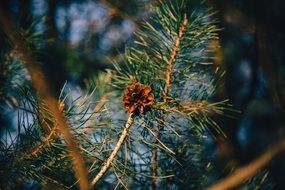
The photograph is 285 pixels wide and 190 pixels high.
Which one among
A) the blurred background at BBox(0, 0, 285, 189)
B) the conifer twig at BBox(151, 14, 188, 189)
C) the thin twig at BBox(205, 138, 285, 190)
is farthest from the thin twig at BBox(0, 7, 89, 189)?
the blurred background at BBox(0, 0, 285, 189)

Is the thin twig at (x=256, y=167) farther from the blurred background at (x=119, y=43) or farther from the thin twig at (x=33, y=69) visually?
the blurred background at (x=119, y=43)

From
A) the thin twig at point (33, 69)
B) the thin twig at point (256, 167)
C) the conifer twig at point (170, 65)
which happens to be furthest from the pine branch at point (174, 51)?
the thin twig at point (33, 69)

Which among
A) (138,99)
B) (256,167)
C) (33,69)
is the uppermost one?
(33,69)

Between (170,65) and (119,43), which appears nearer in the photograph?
(170,65)

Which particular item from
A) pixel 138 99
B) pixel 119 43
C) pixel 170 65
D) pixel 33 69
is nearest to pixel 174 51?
pixel 170 65

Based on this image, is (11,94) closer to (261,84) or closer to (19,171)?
(19,171)

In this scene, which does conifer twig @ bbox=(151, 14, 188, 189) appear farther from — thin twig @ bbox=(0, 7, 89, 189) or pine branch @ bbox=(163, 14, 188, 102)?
thin twig @ bbox=(0, 7, 89, 189)

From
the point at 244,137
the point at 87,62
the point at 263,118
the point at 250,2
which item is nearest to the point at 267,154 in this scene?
the point at 250,2

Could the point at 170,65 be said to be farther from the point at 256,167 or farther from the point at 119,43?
the point at 119,43
